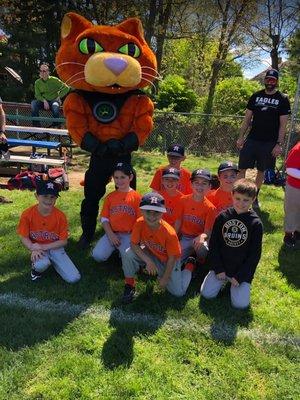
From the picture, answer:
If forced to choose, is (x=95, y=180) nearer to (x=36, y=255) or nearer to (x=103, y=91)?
(x=103, y=91)

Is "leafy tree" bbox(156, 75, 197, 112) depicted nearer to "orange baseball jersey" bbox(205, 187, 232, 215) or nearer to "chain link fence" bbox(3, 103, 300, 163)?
"chain link fence" bbox(3, 103, 300, 163)

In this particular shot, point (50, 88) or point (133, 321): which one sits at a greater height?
point (50, 88)

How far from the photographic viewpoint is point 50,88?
10.6 metres

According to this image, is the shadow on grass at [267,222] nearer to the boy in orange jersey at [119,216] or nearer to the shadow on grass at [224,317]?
the shadow on grass at [224,317]

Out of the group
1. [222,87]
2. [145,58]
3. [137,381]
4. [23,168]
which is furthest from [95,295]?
[222,87]

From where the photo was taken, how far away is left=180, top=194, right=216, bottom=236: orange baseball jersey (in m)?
4.51

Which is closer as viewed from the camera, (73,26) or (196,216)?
(196,216)

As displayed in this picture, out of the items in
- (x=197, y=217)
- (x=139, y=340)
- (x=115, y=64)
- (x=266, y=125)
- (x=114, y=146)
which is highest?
(x=115, y=64)

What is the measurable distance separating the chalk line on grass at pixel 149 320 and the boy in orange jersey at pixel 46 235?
0.41 metres

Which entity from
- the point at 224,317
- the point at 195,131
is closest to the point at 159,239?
the point at 224,317

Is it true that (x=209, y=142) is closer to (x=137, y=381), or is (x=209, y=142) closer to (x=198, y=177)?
(x=198, y=177)

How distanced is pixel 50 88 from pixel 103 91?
6554mm

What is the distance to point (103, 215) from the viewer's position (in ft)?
15.1

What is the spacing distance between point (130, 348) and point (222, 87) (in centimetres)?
2002
